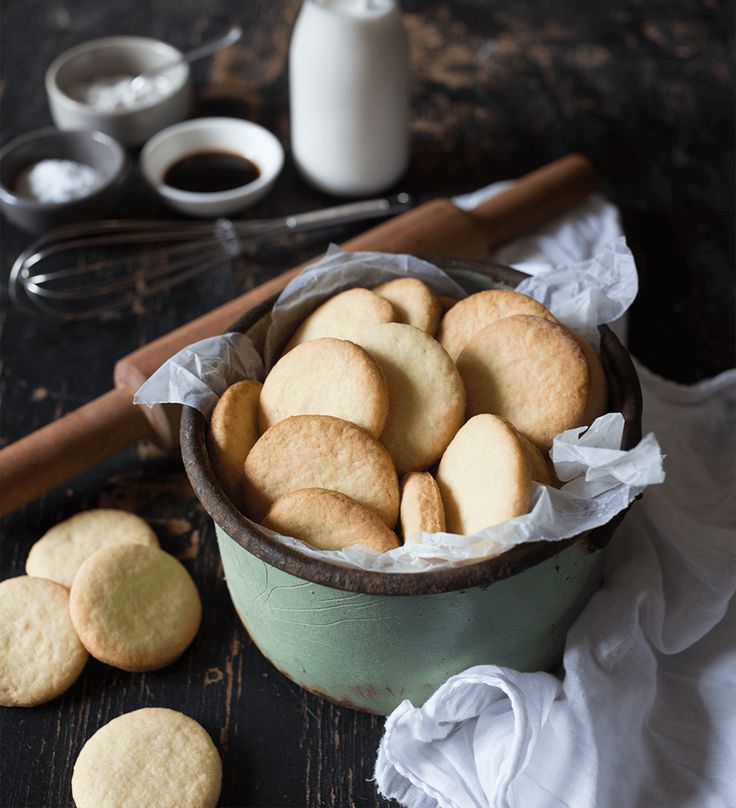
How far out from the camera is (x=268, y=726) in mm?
666

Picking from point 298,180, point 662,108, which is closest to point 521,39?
point 662,108

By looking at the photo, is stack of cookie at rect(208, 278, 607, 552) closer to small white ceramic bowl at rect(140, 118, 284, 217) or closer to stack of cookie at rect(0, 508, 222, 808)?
stack of cookie at rect(0, 508, 222, 808)

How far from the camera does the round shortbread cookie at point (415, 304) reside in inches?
26.0

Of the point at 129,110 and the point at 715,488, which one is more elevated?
the point at 129,110

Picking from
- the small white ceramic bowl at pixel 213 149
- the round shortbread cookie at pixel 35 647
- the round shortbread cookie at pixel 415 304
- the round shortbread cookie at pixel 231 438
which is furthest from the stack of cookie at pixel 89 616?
the small white ceramic bowl at pixel 213 149

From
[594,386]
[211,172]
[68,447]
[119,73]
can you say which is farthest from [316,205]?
[594,386]

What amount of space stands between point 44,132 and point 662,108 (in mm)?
743

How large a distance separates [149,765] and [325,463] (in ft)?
0.74

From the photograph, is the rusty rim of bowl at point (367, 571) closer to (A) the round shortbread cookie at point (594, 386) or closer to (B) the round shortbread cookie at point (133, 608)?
(A) the round shortbread cookie at point (594, 386)

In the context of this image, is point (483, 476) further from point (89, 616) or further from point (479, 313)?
point (89, 616)

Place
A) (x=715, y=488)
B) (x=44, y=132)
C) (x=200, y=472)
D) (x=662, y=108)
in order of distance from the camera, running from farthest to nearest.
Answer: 1. (x=662, y=108)
2. (x=44, y=132)
3. (x=715, y=488)
4. (x=200, y=472)

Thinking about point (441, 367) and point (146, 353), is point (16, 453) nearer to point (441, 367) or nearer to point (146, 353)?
Answer: point (146, 353)

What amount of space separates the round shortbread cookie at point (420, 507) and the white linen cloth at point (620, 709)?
113mm

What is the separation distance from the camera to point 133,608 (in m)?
0.68
